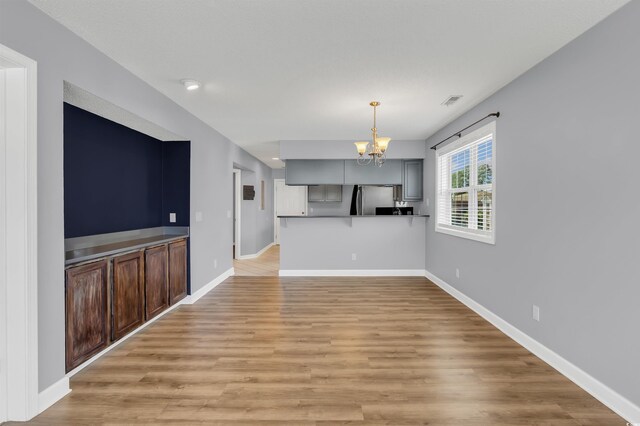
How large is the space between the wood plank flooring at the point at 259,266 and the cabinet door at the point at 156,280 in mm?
2453

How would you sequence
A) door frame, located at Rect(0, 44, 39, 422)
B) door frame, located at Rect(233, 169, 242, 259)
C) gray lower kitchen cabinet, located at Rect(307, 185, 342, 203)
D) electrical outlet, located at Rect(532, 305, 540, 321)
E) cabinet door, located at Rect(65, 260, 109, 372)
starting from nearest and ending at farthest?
door frame, located at Rect(0, 44, 39, 422) → cabinet door, located at Rect(65, 260, 109, 372) → electrical outlet, located at Rect(532, 305, 540, 321) → gray lower kitchen cabinet, located at Rect(307, 185, 342, 203) → door frame, located at Rect(233, 169, 242, 259)

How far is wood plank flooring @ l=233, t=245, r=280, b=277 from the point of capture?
6.45m

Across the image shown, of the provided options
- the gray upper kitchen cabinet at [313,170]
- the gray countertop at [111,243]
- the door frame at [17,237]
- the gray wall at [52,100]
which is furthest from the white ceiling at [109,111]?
the gray upper kitchen cabinet at [313,170]

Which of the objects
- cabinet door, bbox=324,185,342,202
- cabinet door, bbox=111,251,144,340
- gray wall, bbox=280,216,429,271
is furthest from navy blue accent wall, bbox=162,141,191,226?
cabinet door, bbox=324,185,342,202

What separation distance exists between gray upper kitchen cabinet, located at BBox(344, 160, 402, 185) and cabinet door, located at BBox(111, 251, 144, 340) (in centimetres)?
388

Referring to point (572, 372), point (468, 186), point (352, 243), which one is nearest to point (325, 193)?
point (352, 243)

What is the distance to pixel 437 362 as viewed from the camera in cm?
278

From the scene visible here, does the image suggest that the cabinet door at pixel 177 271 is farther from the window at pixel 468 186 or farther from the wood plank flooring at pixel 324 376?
the window at pixel 468 186

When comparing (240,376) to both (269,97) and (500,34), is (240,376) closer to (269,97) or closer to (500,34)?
(269,97)

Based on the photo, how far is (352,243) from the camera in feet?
20.4

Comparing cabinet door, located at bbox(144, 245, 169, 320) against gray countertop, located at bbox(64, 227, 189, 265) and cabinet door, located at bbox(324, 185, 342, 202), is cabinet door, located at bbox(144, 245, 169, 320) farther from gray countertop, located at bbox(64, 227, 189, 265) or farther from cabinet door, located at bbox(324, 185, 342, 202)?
cabinet door, located at bbox(324, 185, 342, 202)

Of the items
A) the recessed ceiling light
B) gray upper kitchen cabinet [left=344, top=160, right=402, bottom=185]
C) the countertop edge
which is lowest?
the countertop edge

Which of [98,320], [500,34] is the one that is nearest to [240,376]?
[98,320]

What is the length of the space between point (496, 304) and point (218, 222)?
4.12 meters
